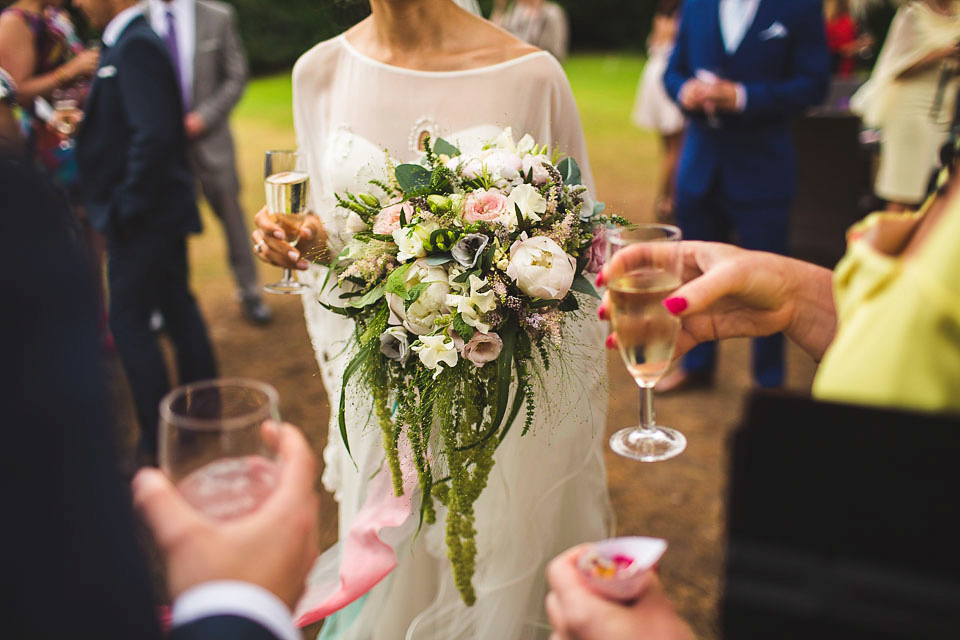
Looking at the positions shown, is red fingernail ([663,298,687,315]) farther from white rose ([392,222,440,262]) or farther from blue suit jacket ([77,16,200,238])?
blue suit jacket ([77,16,200,238])

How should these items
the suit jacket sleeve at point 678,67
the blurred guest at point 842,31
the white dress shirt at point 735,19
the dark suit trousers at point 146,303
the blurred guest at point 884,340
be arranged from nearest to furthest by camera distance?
the blurred guest at point 884,340 < the dark suit trousers at point 146,303 < the white dress shirt at point 735,19 < the suit jacket sleeve at point 678,67 < the blurred guest at point 842,31

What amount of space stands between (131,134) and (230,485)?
3056 mm

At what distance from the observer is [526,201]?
163 centimetres

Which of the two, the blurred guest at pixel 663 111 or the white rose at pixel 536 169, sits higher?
the white rose at pixel 536 169

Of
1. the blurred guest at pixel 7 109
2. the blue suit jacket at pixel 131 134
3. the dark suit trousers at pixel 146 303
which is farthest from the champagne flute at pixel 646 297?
the dark suit trousers at pixel 146 303

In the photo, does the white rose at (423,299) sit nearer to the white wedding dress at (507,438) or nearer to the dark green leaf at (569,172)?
the dark green leaf at (569,172)

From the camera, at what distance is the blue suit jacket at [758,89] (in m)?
3.75

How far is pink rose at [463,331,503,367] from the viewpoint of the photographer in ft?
5.21

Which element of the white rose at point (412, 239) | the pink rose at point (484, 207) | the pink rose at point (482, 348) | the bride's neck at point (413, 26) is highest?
the bride's neck at point (413, 26)

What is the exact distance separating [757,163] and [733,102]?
352mm

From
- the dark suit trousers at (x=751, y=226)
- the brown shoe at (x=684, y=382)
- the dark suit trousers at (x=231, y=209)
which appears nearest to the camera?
the dark suit trousers at (x=751, y=226)

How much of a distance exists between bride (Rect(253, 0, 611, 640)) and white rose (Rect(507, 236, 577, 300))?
1.68 ft

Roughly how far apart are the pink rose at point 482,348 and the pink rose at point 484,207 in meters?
0.25

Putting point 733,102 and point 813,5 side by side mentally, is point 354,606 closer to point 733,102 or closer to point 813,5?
point 733,102
